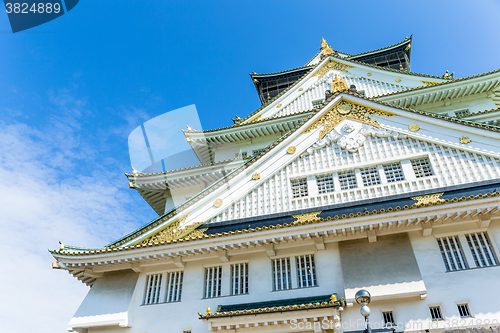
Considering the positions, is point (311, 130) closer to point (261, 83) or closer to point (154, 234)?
point (154, 234)

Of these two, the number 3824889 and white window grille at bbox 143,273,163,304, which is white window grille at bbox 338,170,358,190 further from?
the number 3824889

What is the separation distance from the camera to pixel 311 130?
49.6 feet

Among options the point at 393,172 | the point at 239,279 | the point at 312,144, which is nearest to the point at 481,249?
the point at 393,172

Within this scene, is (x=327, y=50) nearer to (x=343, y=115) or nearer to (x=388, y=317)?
(x=343, y=115)

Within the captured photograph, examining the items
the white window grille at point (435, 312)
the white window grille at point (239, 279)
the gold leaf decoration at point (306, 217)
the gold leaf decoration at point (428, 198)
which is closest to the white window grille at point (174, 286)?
the white window grille at point (239, 279)

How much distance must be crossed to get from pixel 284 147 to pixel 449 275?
7515 millimetres

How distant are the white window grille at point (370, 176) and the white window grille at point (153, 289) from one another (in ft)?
27.8

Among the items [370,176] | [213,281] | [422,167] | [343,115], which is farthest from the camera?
[343,115]

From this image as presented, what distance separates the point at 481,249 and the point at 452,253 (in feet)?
2.62

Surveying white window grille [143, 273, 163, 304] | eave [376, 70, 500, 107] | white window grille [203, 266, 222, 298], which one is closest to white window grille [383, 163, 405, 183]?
white window grille [203, 266, 222, 298]

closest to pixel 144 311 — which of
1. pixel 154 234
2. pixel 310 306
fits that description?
pixel 154 234

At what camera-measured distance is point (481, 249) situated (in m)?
10.7

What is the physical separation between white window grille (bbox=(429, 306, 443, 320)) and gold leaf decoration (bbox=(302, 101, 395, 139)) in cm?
706

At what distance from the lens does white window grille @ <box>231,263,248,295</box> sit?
40.1 feet
